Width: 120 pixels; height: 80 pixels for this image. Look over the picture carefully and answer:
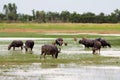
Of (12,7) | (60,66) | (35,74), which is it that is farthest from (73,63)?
(12,7)

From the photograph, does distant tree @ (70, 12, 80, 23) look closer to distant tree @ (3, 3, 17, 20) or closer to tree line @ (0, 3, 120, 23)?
tree line @ (0, 3, 120, 23)

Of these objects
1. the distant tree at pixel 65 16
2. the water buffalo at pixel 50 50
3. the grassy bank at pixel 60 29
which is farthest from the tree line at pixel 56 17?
the water buffalo at pixel 50 50

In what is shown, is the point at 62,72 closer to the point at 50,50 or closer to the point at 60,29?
the point at 50,50

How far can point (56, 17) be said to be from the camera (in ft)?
521

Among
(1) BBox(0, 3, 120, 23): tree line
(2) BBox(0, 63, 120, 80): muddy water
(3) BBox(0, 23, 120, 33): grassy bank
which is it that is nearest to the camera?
(2) BBox(0, 63, 120, 80): muddy water

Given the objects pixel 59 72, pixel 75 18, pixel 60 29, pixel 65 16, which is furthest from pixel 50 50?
pixel 65 16

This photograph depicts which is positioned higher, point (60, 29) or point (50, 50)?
point (50, 50)

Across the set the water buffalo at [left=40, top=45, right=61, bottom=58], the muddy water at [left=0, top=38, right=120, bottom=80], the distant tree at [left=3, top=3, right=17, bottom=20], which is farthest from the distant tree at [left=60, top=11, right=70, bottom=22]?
the muddy water at [left=0, top=38, right=120, bottom=80]

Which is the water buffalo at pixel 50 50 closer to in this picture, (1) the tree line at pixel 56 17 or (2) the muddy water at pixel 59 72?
(2) the muddy water at pixel 59 72

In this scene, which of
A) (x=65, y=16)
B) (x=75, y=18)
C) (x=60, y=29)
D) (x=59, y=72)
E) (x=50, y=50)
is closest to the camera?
(x=59, y=72)

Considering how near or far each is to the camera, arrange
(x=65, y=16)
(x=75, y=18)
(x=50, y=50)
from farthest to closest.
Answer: (x=65, y=16) → (x=75, y=18) → (x=50, y=50)

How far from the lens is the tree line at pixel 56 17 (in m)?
143

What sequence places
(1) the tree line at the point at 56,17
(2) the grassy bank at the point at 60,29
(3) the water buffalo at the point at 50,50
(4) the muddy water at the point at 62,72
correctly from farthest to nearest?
1. (1) the tree line at the point at 56,17
2. (2) the grassy bank at the point at 60,29
3. (3) the water buffalo at the point at 50,50
4. (4) the muddy water at the point at 62,72

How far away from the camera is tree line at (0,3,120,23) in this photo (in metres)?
143
